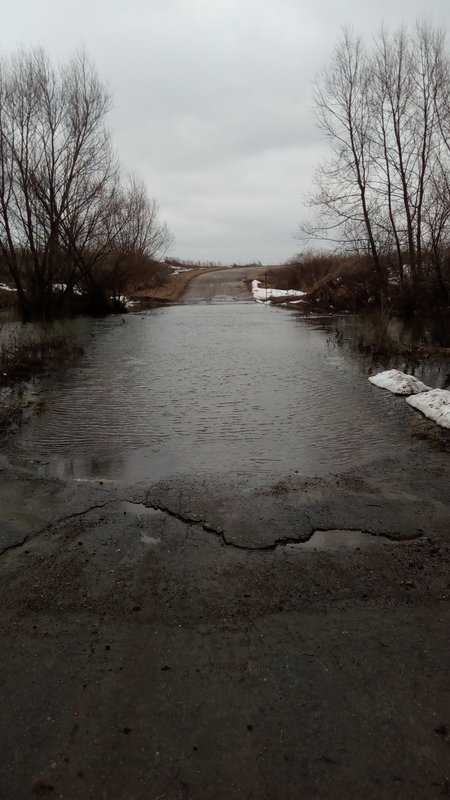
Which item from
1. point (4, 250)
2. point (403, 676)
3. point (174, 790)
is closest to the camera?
point (174, 790)

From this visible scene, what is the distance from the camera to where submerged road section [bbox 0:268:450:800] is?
2.02 metres

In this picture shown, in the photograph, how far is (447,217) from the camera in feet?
57.7

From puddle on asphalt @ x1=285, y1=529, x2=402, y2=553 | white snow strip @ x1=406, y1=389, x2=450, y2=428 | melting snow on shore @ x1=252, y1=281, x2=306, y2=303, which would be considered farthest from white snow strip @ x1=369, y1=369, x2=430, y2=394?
melting snow on shore @ x1=252, y1=281, x2=306, y2=303

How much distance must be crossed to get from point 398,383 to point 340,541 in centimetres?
581

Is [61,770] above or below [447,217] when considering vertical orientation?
below

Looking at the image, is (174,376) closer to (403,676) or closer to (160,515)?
(160,515)

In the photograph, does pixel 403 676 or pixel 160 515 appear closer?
pixel 403 676

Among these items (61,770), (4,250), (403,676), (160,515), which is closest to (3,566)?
(160,515)

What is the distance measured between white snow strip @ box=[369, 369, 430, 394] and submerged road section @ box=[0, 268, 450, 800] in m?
2.29

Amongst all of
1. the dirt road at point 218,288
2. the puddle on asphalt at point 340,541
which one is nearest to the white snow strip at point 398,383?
the puddle on asphalt at point 340,541

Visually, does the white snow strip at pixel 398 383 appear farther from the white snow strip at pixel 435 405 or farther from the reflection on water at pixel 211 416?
the white snow strip at pixel 435 405

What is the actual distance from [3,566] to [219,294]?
4107 cm

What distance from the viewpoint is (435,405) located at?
7145mm

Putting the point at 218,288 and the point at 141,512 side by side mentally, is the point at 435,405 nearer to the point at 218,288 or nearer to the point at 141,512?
the point at 141,512
